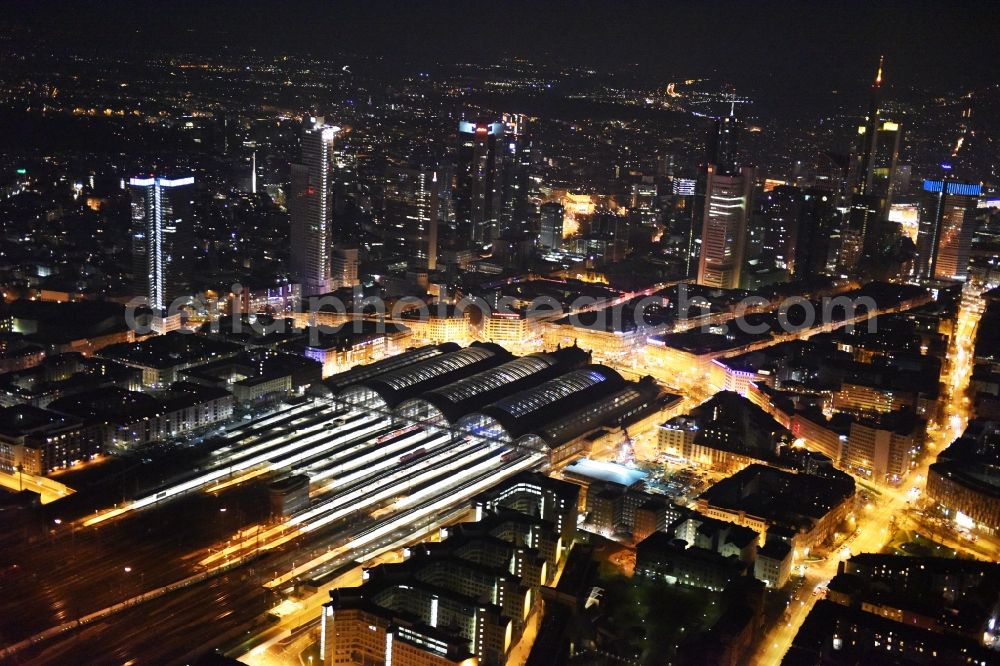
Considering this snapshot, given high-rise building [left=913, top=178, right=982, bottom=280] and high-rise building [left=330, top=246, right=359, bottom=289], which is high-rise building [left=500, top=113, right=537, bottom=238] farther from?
high-rise building [left=913, top=178, right=982, bottom=280]

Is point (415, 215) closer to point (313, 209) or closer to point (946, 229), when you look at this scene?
point (313, 209)

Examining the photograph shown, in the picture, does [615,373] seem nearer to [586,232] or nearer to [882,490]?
[882,490]

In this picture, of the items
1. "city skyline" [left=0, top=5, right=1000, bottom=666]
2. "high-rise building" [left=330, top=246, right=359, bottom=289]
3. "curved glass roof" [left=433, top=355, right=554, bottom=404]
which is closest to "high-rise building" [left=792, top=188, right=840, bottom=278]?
"city skyline" [left=0, top=5, right=1000, bottom=666]

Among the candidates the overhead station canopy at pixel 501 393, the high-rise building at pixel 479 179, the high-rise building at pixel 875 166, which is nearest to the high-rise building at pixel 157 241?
the overhead station canopy at pixel 501 393

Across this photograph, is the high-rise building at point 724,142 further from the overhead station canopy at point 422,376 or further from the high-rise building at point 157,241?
the high-rise building at point 157,241

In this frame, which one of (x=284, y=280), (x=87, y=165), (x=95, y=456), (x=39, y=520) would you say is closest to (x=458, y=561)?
(x=39, y=520)

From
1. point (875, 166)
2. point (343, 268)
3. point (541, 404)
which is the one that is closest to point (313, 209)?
point (343, 268)
